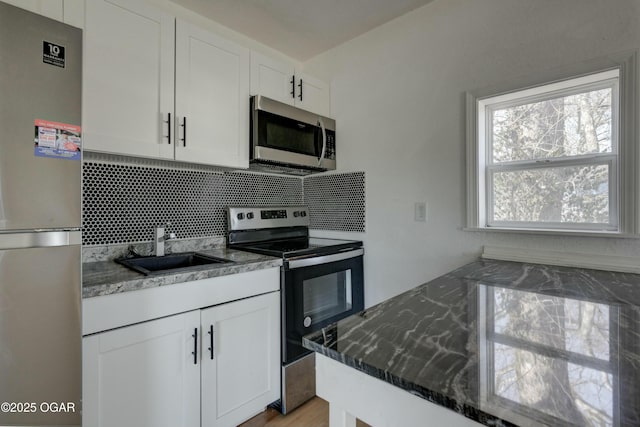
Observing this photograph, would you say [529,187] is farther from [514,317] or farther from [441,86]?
[514,317]

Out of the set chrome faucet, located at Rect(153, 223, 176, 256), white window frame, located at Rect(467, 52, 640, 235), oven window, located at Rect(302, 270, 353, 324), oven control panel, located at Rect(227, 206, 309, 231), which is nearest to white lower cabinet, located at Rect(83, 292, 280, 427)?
oven window, located at Rect(302, 270, 353, 324)

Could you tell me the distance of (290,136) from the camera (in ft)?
7.04

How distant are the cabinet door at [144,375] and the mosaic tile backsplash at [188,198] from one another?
0.69 m

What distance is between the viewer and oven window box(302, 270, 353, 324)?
75.3 inches

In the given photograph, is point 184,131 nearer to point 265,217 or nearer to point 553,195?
point 265,217

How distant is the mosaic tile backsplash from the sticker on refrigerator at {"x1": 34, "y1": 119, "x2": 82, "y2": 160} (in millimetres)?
701

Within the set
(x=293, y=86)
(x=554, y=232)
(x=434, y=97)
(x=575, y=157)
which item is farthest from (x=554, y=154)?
(x=293, y=86)

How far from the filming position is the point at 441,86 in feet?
6.34

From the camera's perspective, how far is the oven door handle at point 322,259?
71.3 inches

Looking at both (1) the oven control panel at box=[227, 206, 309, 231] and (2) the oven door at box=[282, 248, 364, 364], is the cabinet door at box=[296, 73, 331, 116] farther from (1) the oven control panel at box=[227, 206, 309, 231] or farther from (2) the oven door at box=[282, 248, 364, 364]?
(2) the oven door at box=[282, 248, 364, 364]

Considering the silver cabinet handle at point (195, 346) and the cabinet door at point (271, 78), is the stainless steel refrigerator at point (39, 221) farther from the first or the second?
the cabinet door at point (271, 78)

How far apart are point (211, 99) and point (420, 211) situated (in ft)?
4.70

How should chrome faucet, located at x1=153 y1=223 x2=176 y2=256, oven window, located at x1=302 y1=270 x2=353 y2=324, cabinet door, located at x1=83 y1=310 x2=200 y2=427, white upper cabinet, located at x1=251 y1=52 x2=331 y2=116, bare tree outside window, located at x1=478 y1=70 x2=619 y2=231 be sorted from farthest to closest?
white upper cabinet, located at x1=251 y1=52 x2=331 y2=116, oven window, located at x1=302 y1=270 x2=353 y2=324, chrome faucet, located at x1=153 y1=223 x2=176 y2=256, bare tree outside window, located at x1=478 y1=70 x2=619 y2=231, cabinet door, located at x1=83 y1=310 x2=200 y2=427

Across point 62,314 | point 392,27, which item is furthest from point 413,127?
point 62,314
